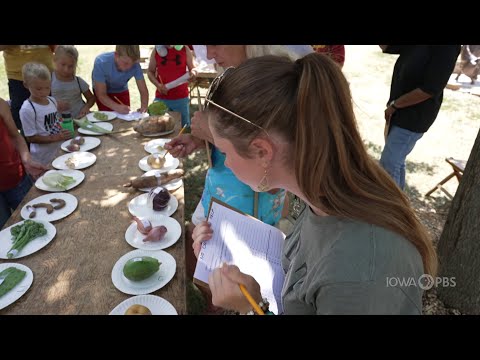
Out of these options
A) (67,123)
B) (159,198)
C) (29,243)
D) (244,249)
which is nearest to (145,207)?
(159,198)

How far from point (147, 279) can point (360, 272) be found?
128cm

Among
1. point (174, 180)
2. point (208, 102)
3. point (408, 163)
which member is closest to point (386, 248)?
point (208, 102)

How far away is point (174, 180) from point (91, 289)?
118 cm

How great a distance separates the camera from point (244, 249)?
1.67 m

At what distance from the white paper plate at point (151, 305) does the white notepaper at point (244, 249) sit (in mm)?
249

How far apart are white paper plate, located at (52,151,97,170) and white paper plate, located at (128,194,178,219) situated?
82cm

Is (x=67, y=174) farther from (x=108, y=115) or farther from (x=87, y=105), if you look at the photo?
(x=87, y=105)

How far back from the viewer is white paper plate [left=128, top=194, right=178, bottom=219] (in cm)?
234

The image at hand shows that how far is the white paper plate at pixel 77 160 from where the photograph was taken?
9.57 feet

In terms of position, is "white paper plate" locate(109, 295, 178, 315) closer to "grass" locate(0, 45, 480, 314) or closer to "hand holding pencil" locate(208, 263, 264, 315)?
"hand holding pencil" locate(208, 263, 264, 315)

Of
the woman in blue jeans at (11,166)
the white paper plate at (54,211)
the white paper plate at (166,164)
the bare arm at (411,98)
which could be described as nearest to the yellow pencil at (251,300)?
the white paper plate at (54,211)

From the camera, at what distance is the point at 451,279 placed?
262 cm
